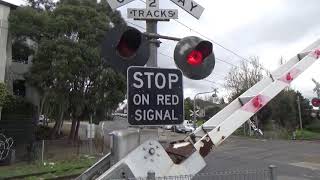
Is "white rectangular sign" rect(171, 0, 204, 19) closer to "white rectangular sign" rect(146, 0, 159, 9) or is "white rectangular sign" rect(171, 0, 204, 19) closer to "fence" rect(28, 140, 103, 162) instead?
"white rectangular sign" rect(146, 0, 159, 9)

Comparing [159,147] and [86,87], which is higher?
[86,87]

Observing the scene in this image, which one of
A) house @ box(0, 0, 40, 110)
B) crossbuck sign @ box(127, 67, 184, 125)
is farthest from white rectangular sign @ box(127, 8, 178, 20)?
house @ box(0, 0, 40, 110)

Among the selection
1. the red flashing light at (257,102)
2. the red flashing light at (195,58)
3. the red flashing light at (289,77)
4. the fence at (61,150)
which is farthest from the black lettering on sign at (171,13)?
the fence at (61,150)

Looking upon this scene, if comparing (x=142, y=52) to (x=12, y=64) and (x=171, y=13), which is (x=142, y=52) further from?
(x=12, y=64)

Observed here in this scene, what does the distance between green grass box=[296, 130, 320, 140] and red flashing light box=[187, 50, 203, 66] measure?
4166 centimetres

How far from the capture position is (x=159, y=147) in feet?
19.9

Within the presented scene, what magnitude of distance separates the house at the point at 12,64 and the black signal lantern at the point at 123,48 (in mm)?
24833

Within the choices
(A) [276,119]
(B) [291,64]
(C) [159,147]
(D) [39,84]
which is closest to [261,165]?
(B) [291,64]

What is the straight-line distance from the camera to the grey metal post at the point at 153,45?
247 inches

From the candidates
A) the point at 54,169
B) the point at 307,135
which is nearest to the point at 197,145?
the point at 54,169

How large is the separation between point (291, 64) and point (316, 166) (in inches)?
545

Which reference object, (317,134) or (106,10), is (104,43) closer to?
(106,10)

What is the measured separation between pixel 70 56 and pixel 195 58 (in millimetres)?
25979

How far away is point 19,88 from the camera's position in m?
38.0
